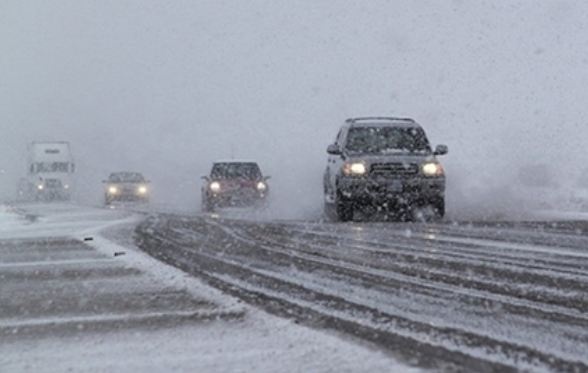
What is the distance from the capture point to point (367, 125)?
16891mm

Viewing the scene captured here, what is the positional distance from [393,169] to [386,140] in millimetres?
1207

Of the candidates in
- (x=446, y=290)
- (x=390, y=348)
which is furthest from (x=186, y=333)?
(x=446, y=290)

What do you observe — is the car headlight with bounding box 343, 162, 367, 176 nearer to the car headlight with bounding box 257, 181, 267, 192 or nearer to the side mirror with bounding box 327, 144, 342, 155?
the side mirror with bounding box 327, 144, 342, 155

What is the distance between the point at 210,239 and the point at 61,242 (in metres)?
1.91

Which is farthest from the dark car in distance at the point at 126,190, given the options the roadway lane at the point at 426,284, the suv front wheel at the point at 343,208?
the roadway lane at the point at 426,284

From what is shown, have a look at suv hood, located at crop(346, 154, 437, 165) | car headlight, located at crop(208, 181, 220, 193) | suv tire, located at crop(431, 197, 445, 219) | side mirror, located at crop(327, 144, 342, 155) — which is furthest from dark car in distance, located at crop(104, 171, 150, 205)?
suv tire, located at crop(431, 197, 445, 219)

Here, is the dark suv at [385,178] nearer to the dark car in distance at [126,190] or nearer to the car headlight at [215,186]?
→ the car headlight at [215,186]

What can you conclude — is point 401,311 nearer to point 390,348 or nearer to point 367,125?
point 390,348

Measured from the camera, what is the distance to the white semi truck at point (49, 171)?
47.3 meters

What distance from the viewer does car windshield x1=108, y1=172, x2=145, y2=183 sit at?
3853 cm

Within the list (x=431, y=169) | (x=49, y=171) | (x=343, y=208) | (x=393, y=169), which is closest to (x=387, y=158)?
(x=393, y=169)

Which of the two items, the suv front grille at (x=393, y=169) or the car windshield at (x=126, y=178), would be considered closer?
the suv front grille at (x=393, y=169)

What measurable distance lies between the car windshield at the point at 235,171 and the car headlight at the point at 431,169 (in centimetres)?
1030

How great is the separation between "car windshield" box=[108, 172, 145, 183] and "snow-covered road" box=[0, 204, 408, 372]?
103ft
